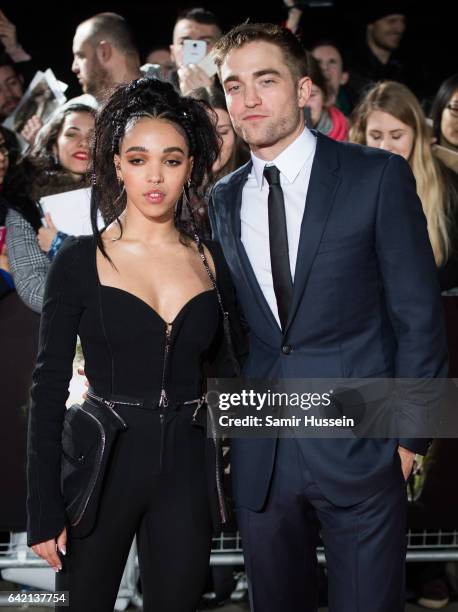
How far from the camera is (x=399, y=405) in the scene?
206cm

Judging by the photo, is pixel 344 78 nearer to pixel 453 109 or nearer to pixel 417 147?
pixel 453 109

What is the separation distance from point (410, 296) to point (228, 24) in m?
3.08

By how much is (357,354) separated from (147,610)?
78 cm

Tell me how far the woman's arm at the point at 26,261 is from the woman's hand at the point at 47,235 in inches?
0.7

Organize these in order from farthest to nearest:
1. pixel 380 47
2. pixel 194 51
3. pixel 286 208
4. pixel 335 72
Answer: pixel 380 47
pixel 335 72
pixel 194 51
pixel 286 208

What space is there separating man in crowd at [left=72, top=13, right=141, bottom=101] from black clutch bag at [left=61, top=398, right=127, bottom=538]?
2196 mm

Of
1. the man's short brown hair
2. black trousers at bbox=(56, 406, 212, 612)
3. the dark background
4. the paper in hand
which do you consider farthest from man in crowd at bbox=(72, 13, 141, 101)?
black trousers at bbox=(56, 406, 212, 612)

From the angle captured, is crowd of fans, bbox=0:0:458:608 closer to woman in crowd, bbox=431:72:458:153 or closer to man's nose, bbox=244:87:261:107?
woman in crowd, bbox=431:72:458:153

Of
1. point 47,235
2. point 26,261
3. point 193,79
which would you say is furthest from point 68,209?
point 193,79

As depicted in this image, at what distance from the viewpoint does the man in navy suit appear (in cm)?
205

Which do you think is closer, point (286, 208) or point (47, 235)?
point (286, 208)

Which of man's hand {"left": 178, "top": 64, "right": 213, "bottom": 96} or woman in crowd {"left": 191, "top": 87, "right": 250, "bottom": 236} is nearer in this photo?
woman in crowd {"left": 191, "top": 87, "right": 250, "bottom": 236}

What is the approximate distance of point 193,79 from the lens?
148 inches

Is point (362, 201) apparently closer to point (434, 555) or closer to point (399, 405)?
point (399, 405)
